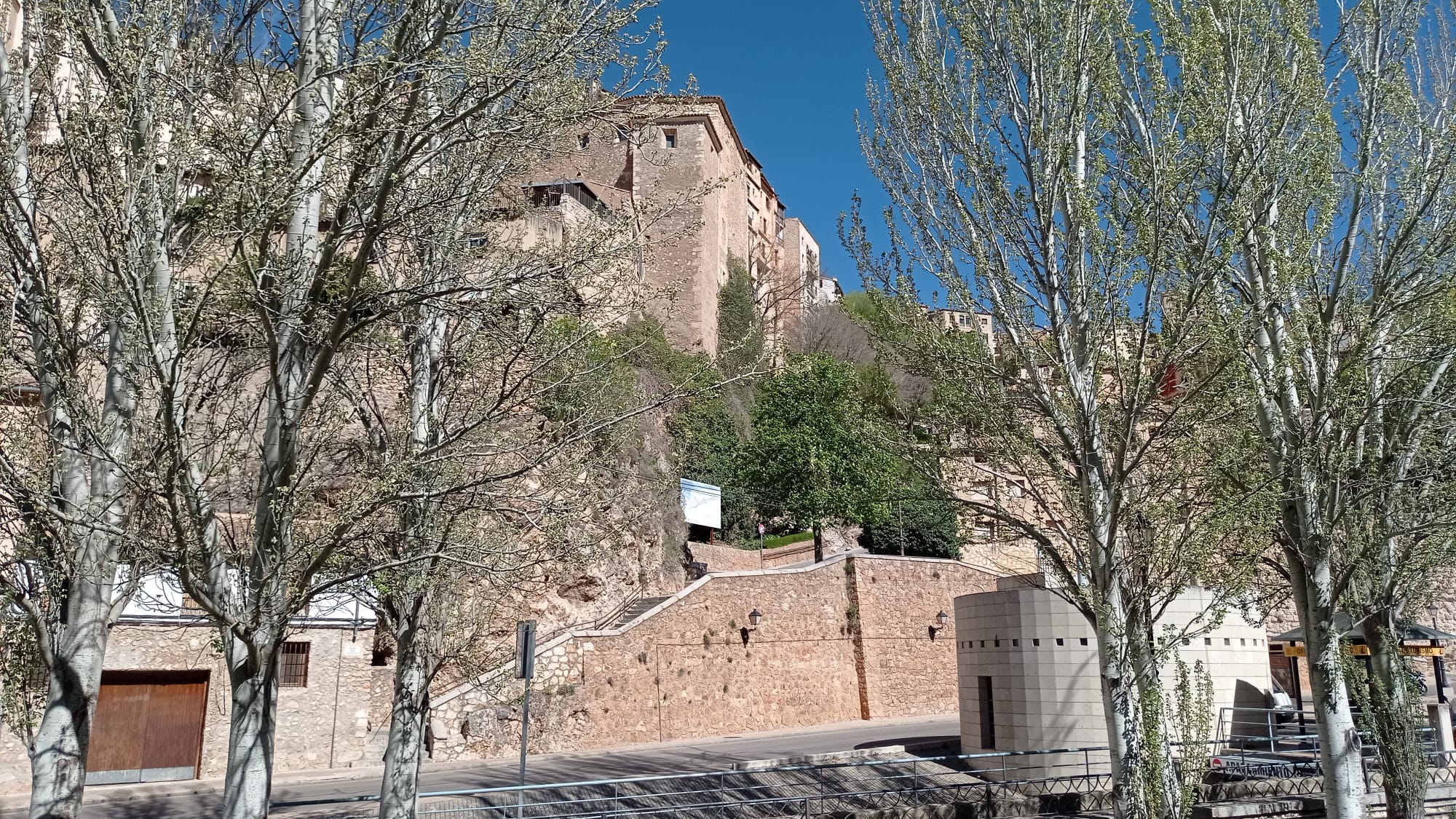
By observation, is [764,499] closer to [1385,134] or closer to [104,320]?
[1385,134]

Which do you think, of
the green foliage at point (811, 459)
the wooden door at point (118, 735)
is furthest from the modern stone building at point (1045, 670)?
the wooden door at point (118, 735)

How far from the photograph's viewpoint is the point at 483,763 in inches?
713

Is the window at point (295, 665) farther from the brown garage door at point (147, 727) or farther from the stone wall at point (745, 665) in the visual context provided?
the stone wall at point (745, 665)

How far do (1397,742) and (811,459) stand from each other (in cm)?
1934

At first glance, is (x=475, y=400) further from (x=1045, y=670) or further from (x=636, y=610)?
(x=636, y=610)

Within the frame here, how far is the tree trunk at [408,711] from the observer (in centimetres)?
953

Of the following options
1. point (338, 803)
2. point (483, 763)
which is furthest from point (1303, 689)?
point (338, 803)

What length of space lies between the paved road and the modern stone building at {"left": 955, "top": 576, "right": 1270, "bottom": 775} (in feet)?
9.51

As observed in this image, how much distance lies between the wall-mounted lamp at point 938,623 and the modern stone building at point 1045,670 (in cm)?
939

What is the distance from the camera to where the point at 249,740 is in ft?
18.9

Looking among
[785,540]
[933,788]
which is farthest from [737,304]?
[933,788]

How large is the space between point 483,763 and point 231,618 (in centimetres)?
1344

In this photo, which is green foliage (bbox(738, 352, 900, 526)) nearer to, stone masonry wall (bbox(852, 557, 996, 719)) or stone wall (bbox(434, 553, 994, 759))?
stone masonry wall (bbox(852, 557, 996, 719))

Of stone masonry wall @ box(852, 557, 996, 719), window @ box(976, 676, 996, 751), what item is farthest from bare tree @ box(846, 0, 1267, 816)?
stone masonry wall @ box(852, 557, 996, 719)
